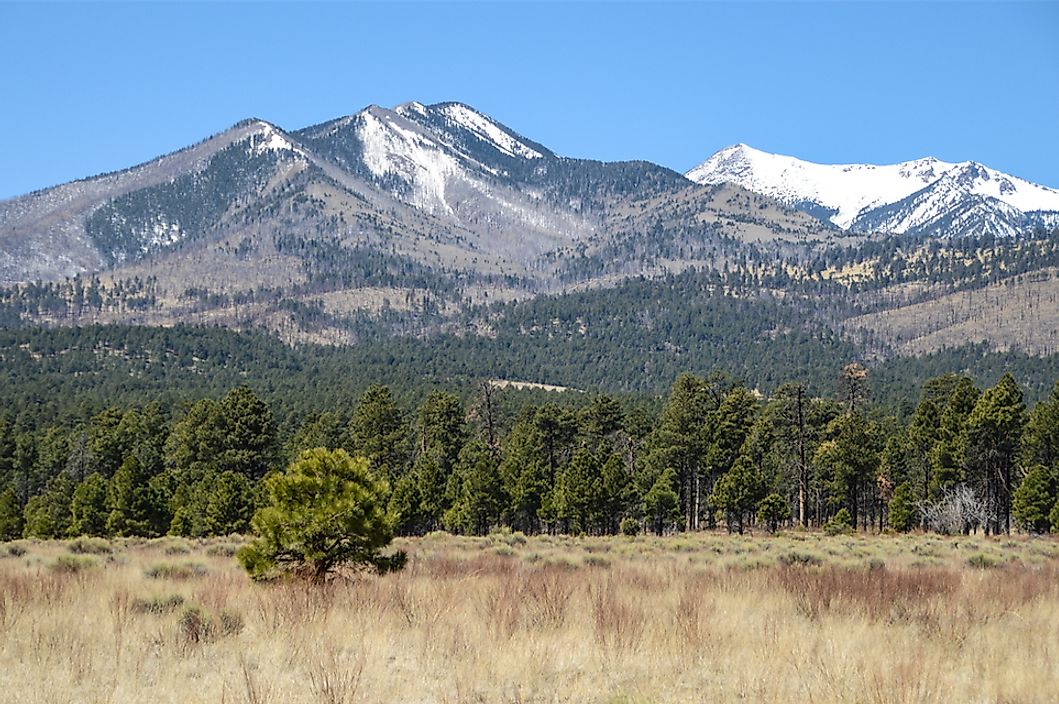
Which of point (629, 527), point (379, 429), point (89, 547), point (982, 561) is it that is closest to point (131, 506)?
point (379, 429)

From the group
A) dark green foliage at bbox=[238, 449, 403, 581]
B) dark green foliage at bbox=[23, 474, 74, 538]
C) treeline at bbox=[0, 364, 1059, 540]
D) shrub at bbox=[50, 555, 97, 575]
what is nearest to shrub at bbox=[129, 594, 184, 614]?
dark green foliage at bbox=[238, 449, 403, 581]

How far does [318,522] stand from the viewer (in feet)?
44.1

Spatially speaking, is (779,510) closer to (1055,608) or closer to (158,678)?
(1055,608)

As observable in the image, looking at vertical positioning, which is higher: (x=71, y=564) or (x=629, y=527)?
(x=71, y=564)

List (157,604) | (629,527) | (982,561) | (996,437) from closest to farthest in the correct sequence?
(157,604) → (982,561) → (996,437) → (629,527)

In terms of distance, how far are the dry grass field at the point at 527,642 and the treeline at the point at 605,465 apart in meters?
36.0

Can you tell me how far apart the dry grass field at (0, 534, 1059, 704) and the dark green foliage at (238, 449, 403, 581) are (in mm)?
852

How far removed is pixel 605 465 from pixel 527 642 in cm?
4881

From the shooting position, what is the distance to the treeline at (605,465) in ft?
176

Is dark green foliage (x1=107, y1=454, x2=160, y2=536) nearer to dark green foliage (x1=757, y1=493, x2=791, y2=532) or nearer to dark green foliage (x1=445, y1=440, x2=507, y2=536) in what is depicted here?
dark green foliage (x1=445, y1=440, x2=507, y2=536)

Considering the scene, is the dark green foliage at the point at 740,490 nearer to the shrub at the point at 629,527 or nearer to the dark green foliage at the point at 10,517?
the shrub at the point at 629,527

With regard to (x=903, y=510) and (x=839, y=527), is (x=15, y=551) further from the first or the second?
(x=903, y=510)

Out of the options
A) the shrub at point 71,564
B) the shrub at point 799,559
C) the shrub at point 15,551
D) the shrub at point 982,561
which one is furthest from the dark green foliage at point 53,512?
the shrub at point 982,561

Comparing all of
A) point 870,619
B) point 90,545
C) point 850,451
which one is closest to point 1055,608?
point 870,619
